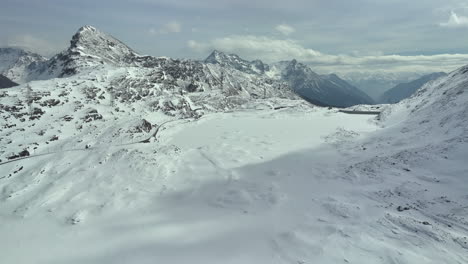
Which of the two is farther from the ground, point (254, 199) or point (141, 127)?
point (141, 127)

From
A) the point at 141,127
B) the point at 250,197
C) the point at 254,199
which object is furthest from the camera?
the point at 141,127

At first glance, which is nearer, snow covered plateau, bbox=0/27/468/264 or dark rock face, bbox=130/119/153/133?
snow covered plateau, bbox=0/27/468/264

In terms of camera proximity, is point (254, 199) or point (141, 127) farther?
point (141, 127)

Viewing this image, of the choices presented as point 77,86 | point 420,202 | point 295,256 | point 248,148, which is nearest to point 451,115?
point 420,202

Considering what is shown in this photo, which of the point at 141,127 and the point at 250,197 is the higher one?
the point at 141,127

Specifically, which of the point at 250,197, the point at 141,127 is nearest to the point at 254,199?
the point at 250,197

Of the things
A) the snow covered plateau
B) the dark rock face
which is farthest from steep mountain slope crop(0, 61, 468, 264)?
the dark rock face

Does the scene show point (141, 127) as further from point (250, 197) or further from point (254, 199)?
point (254, 199)

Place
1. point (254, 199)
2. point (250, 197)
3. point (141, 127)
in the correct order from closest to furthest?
point (254, 199) → point (250, 197) → point (141, 127)

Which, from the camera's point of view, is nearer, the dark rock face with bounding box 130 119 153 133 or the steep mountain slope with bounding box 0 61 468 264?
the steep mountain slope with bounding box 0 61 468 264

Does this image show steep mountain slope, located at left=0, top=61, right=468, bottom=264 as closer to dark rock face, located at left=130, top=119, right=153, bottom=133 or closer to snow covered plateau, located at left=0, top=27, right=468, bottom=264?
snow covered plateau, located at left=0, top=27, right=468, bottom=264

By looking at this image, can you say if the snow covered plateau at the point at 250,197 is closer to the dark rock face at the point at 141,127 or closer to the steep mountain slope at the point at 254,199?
the steep mountain slope at the point at 254,199

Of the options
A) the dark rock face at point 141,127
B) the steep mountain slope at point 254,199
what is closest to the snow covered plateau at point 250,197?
the steep mountain slope at point 254,199
